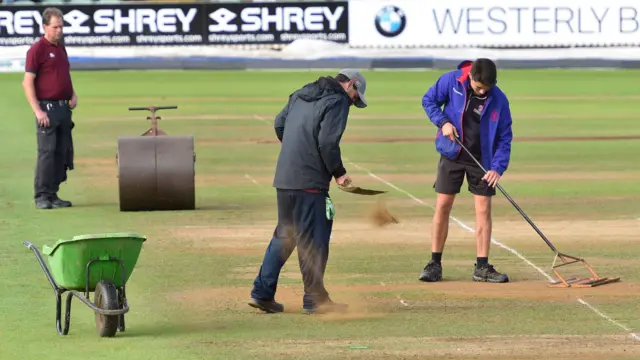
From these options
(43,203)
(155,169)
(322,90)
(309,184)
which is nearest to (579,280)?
(309,184)

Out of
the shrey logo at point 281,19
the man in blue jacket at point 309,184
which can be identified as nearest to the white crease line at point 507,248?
the man in blue jacket at point 309,184

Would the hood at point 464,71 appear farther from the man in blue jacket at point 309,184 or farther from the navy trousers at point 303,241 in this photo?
the navy trousers at point 303,241

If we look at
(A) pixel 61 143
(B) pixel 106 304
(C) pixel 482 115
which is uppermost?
(C) pixel 482 115

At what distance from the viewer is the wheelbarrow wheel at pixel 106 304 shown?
10.0 meters

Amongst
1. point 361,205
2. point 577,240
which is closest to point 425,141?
point 361,205

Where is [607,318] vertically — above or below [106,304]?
below

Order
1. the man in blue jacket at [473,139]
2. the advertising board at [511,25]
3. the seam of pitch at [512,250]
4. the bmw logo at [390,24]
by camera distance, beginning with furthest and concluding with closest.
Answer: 1. the bmw logo at [390,24]
2. the advertising board at [511,25]
3. the man in blue jacket at [473,139]
4. the seam of pitch at [512,250]

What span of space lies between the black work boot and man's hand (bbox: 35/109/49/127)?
2.98ft

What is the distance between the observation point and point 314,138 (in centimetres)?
1105

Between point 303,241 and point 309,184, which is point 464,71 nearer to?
point 309,184

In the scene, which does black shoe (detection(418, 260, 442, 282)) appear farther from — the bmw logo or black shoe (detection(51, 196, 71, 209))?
the bmw logo

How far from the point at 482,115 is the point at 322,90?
5.81ft

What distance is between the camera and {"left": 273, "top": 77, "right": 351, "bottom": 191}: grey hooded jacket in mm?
10953

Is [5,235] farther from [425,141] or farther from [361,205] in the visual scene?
[425,141]
